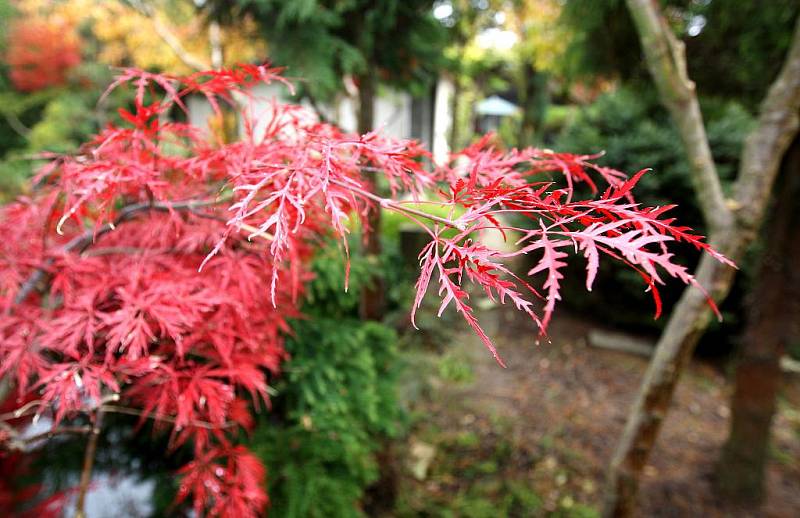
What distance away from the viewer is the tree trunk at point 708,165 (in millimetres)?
1584

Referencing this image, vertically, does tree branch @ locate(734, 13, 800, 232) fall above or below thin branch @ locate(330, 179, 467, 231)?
above

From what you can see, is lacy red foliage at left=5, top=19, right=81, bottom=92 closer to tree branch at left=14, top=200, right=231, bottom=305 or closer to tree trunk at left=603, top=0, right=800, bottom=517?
tree branch at left=14, top=200, right=231, bottom=305

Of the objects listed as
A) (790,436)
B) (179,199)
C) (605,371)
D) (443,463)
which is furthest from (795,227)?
(179,199)

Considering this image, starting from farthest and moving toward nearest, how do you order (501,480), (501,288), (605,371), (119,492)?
(605,371) → (501,480) → (119,492) → (501,288)

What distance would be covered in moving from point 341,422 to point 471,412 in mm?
1768

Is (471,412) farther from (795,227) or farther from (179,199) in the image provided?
(179,199)

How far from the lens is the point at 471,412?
3.35m

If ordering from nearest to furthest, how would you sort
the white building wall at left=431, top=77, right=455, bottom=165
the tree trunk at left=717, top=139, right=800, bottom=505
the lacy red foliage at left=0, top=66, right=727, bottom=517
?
1. the lacy red foliage at left=0, top=66, right=727, bottom=517
2. the tree trunk at left=717, top=139, right=800, bottom=505
3. the white building wall at left=431, top=77, right=455, bottom=165

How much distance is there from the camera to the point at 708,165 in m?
1.67

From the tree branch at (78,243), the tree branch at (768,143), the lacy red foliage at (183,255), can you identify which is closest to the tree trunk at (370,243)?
the lacy red foliage at (183,255)

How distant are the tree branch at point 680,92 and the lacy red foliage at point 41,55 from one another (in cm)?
815

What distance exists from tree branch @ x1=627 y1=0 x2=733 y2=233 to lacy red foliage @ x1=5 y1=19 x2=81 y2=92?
815 centimetres

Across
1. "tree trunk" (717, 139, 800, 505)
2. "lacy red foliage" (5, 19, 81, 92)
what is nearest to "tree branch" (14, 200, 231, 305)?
"tree trunk" (717, 139, 800, 505)

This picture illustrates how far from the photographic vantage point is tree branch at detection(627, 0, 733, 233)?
158 cm
